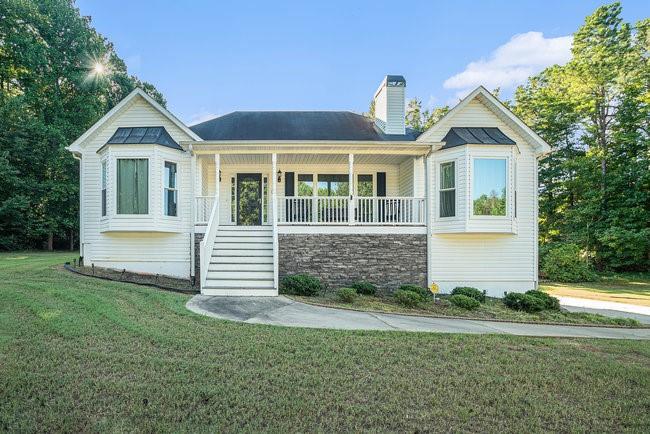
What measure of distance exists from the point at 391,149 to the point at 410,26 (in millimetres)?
10913

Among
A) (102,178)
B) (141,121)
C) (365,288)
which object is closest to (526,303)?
(365,288)

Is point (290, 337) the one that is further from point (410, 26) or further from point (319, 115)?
point (410, 26)

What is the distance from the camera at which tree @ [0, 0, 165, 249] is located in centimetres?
2172

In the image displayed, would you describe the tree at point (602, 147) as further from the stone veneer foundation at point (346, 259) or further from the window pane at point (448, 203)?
the stone veneer foundation at point (346, 259)

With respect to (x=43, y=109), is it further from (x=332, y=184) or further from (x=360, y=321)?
(x=360, y=321)

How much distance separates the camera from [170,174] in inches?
459

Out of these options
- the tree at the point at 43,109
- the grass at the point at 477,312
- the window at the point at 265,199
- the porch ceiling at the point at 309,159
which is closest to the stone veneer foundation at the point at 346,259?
the grass at the point at 477,312

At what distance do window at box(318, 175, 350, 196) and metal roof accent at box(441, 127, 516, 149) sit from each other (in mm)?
4087

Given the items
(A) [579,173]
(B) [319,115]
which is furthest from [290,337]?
(A) [579,173]

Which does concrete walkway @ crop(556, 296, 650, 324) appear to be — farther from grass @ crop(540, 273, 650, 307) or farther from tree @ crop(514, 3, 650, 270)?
tree @ crop(514, 3, 650, 270)

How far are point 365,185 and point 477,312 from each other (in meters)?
6.79

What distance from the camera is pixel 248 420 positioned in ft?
10.9

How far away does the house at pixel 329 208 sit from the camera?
1103 cm

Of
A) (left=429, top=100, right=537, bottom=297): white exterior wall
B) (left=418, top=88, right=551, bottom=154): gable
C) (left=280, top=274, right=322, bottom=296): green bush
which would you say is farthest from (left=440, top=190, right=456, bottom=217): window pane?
(left=280, top=274, right=322, bottom=296): green bush
